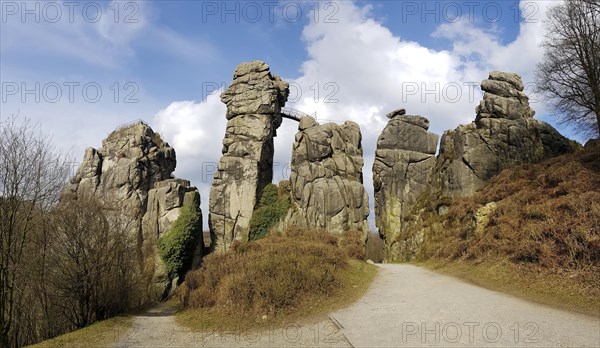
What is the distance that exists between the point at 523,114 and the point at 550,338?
30.2m

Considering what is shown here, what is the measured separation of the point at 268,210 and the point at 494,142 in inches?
835

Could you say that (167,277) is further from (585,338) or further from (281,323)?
(585,338)

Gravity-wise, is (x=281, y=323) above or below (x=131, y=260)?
below

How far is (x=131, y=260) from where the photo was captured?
2019cm

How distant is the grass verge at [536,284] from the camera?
11.0 meters

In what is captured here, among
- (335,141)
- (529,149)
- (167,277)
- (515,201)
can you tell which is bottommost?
(167,277)

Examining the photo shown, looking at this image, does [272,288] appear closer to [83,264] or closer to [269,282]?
[269,282]

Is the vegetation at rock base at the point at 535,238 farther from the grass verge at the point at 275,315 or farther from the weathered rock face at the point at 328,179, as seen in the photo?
the weathered rock face at the point at 328,179

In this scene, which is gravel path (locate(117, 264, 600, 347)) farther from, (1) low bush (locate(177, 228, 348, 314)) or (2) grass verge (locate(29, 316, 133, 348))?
(1) low bush (locate(177, 228, 348, 314))

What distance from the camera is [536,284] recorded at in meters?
13.1

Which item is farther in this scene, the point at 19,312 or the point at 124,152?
the point at 124,152

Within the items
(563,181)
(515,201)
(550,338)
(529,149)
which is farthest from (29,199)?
(529,149)

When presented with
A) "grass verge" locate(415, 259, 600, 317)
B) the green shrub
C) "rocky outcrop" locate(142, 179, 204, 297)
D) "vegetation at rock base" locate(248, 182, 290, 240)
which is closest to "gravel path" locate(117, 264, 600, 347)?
"grass verge" locate(415, 259, 600, 317)

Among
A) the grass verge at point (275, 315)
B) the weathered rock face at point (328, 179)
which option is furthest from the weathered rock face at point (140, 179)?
the grass verge at point (275, 315)
